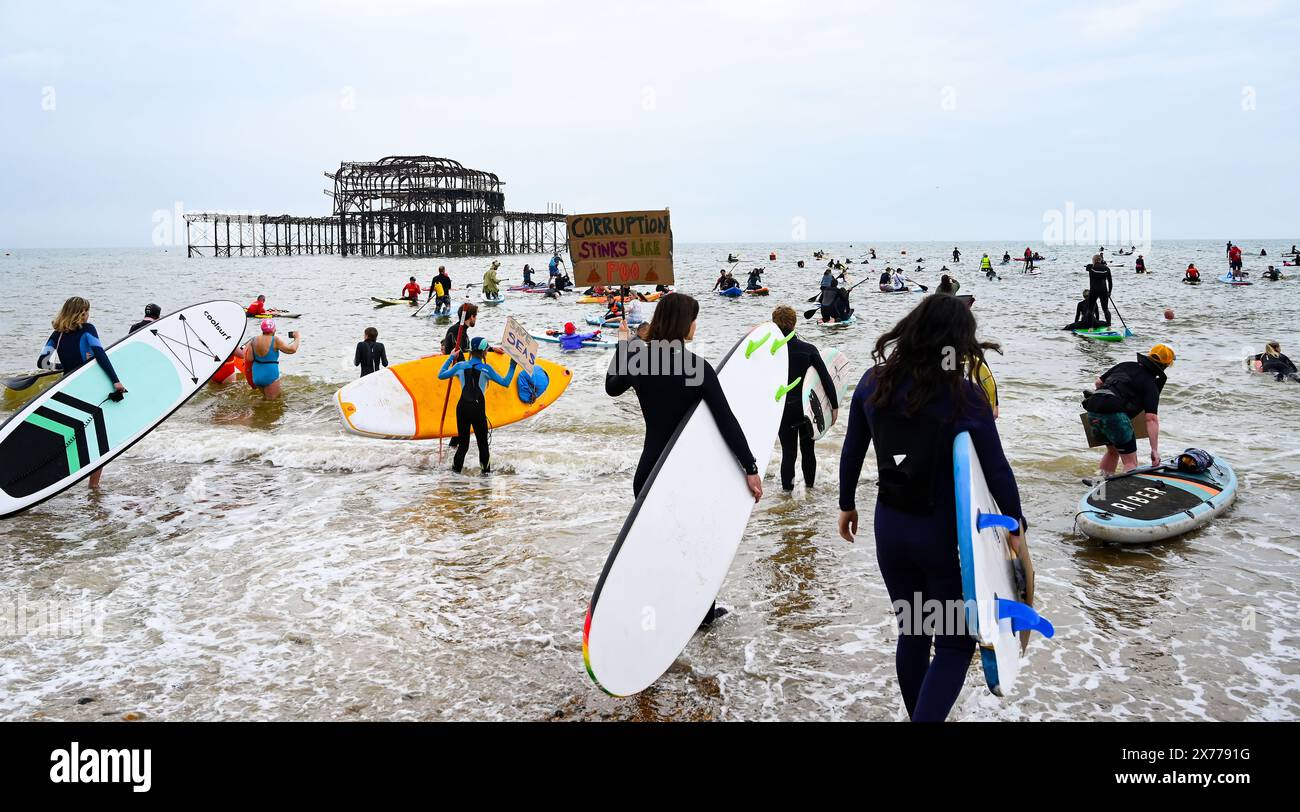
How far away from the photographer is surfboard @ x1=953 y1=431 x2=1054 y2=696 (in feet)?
8.79

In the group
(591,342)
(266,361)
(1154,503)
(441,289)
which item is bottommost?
(1154,503)

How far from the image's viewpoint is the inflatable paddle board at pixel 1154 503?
19.9ft

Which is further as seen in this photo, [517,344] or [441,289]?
[441,289]

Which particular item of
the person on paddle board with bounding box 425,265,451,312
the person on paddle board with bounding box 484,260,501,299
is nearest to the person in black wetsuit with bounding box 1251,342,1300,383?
the person on paddle board with bounding box 425,265,451,312

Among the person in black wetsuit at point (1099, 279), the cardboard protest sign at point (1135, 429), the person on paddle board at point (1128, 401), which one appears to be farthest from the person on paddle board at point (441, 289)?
the person on paddle board at point (1128, 401)

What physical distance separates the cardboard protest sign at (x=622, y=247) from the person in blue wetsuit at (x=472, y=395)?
4.90 feet

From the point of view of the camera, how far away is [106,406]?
7.66m

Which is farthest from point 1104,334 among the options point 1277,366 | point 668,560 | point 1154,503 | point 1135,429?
point 668,560

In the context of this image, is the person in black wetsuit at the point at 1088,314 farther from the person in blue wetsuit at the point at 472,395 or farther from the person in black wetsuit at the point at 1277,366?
the person in blue wetsuit at the point at 472,395

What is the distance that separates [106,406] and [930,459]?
7.75 metres

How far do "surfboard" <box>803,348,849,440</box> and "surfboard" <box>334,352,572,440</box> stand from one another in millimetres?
3600

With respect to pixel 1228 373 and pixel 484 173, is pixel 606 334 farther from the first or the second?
pixel 484 173

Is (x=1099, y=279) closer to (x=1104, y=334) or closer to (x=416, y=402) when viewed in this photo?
(x=1104, y=334)
